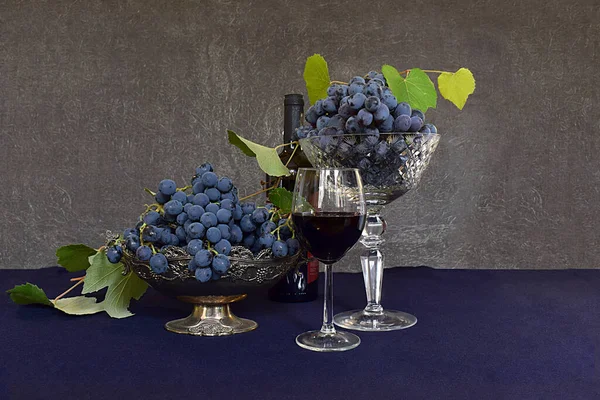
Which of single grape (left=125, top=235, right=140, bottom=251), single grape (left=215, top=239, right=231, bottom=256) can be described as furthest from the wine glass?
single grape (left=125, top=235, right=140, bottom=251)

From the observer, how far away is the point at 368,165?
0.84 meters

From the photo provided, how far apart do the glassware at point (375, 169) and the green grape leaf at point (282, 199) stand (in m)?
0.07

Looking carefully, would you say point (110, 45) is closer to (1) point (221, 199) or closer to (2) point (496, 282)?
(1) point (221, 199)

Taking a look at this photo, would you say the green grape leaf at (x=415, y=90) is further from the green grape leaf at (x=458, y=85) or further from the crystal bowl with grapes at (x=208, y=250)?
the crystal bowl with grapes at (x=208, y=250)

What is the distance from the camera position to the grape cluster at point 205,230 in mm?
771

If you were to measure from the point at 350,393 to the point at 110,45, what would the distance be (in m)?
1.20

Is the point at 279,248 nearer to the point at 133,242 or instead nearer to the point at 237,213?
the point at 237,213

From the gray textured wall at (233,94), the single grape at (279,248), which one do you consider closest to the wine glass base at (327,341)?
the single grape at (279,248)

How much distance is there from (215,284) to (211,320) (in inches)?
2.4

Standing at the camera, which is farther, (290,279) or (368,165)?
(290,279)

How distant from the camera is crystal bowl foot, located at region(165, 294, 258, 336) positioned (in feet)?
2.61

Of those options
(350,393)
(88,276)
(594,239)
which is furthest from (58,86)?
(594,239)

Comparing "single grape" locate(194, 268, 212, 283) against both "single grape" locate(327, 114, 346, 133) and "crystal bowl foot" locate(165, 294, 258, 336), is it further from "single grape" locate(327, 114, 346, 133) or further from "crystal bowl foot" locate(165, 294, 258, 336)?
"single grape" locate(327, 114, 346, 133)

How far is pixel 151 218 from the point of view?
812 mm
